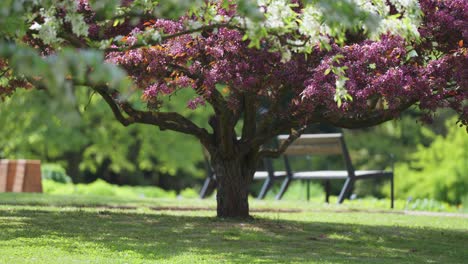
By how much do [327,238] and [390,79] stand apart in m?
2.47

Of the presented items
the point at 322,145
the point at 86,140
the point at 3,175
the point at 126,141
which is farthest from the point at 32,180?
the point at 126,141

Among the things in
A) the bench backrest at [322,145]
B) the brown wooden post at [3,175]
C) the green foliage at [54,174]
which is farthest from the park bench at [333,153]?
the green foliage at [54,174]

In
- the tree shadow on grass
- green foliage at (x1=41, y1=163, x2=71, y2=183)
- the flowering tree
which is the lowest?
the tree shadow on grass

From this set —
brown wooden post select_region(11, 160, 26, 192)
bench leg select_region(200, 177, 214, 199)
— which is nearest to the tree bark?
bench leg select_region(200, 177, 214, 199)

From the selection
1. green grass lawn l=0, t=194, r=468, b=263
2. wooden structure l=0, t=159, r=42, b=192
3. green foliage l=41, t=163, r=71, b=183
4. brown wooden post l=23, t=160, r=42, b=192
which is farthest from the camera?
green foliage l=41, t=163, r=71, b=183

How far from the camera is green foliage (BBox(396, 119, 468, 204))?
23.9 metres

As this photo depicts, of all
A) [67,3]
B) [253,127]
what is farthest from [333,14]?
[253,127]

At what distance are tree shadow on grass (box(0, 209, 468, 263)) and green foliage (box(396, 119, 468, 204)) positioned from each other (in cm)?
1089

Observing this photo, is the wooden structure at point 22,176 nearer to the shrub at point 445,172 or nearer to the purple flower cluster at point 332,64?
the purple flower cluster at point 332,64

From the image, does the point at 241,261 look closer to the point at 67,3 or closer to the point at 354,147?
the point at 67,3

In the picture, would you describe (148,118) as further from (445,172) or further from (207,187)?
(445,172)

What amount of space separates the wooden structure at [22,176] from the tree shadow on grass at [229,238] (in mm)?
6915

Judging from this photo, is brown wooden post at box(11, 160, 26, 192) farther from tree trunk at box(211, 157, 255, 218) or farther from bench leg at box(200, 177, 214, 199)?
tree trunk at box(211, 157, 255, 218)

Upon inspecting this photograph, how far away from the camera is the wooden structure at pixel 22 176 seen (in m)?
20.2
